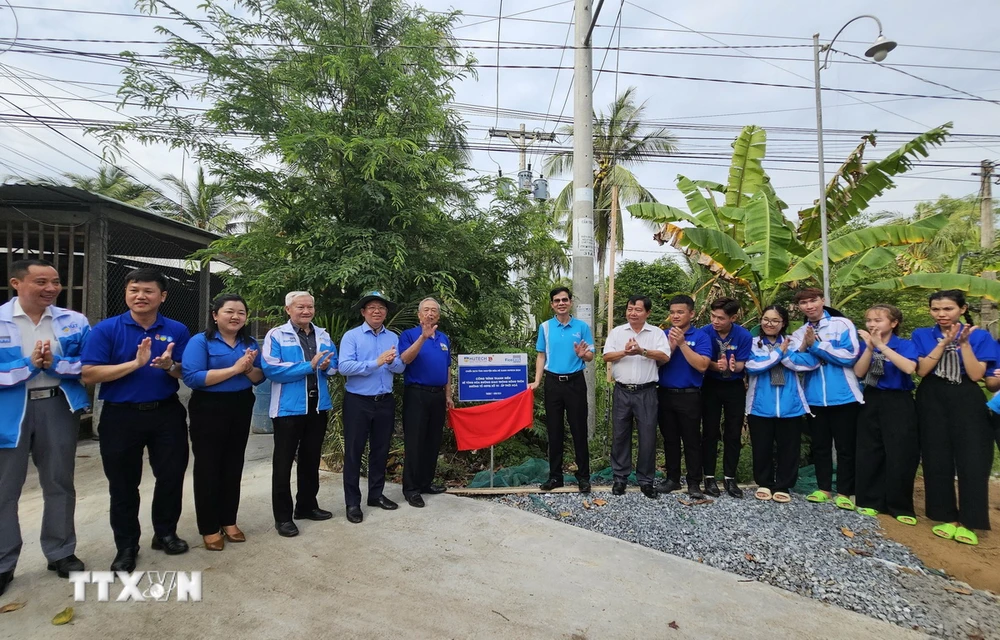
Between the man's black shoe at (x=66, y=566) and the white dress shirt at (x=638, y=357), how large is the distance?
4.06 metres

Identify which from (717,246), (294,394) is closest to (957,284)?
(717,246)

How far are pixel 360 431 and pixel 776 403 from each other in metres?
3.62

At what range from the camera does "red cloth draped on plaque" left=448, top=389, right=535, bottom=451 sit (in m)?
4.96

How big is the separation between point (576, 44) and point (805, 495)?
5439 millimetres

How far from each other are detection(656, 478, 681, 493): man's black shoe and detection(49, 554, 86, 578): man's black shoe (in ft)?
14.1

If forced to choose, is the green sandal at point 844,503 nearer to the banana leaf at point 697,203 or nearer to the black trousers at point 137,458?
the banana leaf at point 697,203

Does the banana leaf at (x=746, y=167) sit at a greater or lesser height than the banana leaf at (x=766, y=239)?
greater

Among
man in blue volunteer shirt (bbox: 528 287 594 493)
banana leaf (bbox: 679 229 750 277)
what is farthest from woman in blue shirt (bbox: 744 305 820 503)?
banana leaf (bbox: 679 229 750 277)

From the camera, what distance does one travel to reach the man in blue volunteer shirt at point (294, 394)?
3.62 meters

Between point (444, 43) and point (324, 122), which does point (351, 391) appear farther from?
point (444, 43)

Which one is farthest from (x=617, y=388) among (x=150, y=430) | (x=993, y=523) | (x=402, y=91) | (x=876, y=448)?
(x=402, y=91)

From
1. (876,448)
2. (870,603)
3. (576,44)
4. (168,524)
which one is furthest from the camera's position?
(576,44)

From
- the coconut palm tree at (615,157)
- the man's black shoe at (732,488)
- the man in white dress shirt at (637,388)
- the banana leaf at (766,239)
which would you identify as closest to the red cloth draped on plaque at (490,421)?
the man in white dress shirt at (637,388)

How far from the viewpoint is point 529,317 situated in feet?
22.6
